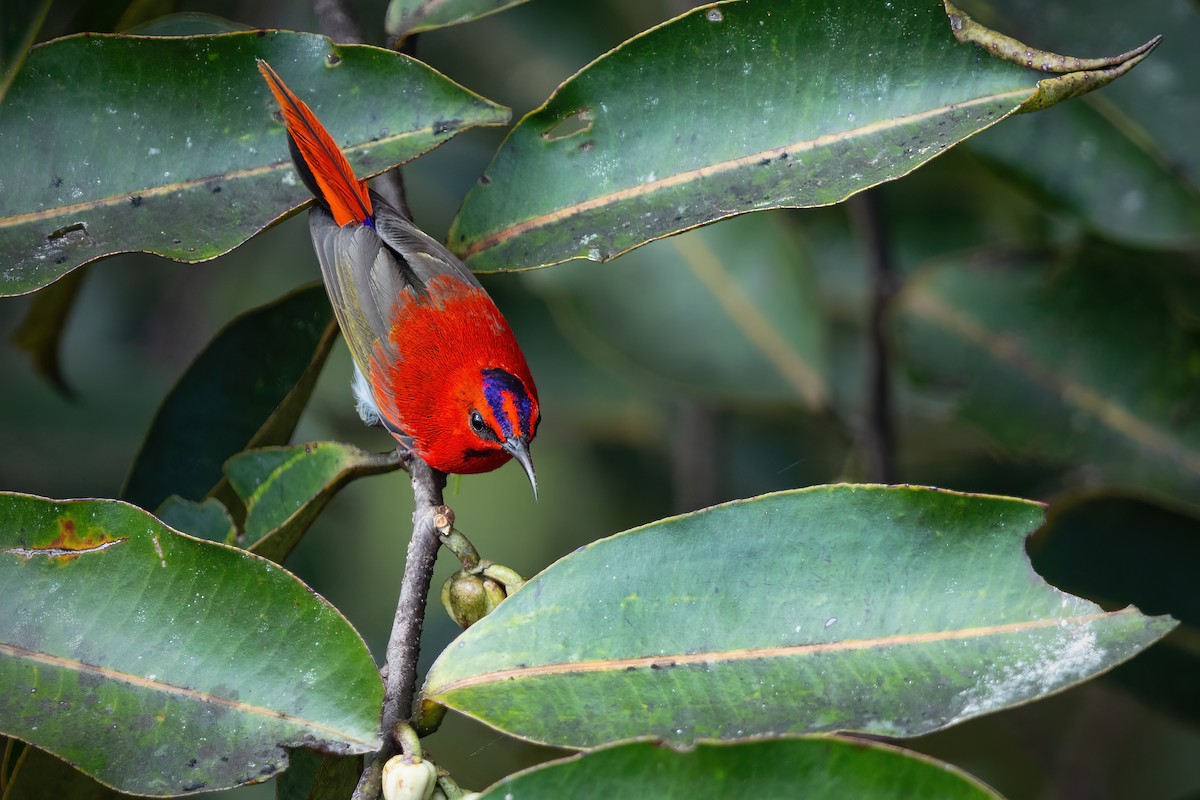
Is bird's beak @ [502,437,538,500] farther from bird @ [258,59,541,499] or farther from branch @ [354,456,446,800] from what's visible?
branch @ [354,456,446,800]

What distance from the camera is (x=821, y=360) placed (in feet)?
7.16

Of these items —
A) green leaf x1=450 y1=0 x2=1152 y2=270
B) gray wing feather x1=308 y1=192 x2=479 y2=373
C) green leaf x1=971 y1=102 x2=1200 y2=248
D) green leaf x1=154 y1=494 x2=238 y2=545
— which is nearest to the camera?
green leaf x1=450 y1=0 x2=1152 y2=270

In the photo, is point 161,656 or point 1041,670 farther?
point 161,656

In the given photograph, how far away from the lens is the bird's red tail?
147cm

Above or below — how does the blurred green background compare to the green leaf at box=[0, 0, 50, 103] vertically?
below

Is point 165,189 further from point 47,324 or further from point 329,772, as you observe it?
point 329,772

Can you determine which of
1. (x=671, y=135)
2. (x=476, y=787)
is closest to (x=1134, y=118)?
(x=671, y=135)

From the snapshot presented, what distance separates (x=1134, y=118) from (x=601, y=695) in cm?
154

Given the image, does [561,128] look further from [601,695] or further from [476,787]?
[476,787]

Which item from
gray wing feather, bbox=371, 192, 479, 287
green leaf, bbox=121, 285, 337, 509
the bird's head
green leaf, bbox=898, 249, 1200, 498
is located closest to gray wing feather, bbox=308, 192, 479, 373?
gray wing feather, bbox=371, 192, 479, 287

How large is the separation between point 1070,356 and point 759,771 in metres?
1.48

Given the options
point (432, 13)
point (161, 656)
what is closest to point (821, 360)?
point (432, 13)

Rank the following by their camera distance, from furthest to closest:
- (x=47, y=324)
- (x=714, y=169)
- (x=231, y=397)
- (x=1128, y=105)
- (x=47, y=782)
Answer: (x=1128, y=105), (x=47, y=324), (x=231, y=397), (x=714, y=169), (x=47, y=782)

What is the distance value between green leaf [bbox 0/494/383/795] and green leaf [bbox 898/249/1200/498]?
1476mm
